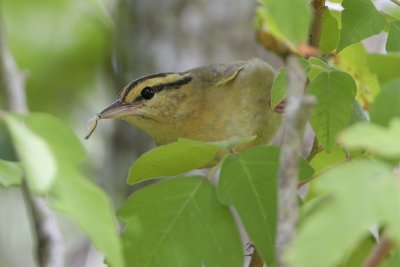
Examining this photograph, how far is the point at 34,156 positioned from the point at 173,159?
0.73 m

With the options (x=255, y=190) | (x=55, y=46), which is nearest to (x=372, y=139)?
(x=255, y=190)

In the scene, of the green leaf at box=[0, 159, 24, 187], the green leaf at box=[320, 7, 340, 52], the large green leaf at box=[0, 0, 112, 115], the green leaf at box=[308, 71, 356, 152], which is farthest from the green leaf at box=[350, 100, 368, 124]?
the large green leaf at box=[0, 0, 112, 115]

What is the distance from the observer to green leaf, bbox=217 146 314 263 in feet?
6.24

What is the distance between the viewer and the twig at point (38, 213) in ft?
9.04

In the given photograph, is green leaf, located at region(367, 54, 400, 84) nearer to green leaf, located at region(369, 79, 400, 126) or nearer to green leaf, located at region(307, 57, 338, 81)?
green leaf, located at region(307, 57, 338, 81)

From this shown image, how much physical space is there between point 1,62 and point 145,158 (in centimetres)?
197

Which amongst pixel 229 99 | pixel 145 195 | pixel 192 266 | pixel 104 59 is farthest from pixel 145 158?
pixel 104 59

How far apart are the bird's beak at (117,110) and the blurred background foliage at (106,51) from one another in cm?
156

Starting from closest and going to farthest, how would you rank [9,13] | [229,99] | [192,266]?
[192,266] < [229,99] < [9,13]

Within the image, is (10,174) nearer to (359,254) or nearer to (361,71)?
(359,254)

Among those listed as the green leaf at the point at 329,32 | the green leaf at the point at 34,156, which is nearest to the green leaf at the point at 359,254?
the green leaf at the point at 329,32

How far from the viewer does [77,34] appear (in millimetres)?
5637

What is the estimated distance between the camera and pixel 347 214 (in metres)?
1.14

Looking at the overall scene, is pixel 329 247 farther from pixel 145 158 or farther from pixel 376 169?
pixel 145 158
